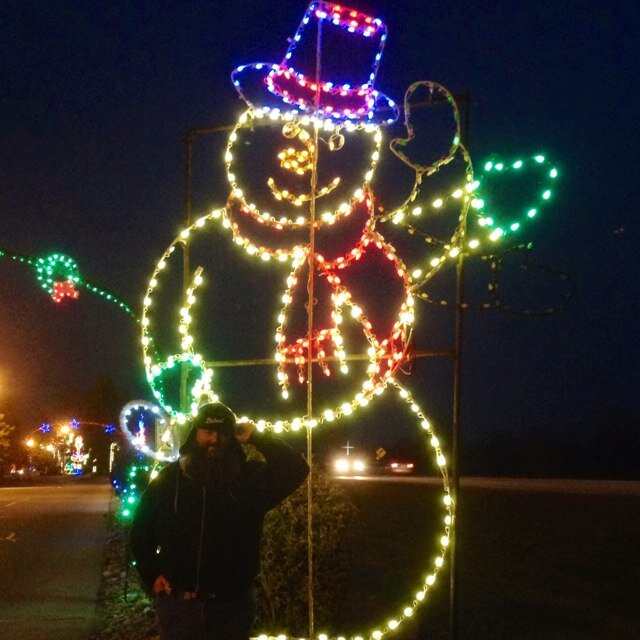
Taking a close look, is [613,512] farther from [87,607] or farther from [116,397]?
[116,397]

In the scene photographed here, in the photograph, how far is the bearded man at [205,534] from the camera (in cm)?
392

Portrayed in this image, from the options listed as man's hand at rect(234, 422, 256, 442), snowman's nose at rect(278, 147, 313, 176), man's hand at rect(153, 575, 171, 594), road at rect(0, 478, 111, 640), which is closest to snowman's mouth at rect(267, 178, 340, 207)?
snowman's nose at rect(278, 147, 313, 176)

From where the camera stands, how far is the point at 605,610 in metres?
10.1

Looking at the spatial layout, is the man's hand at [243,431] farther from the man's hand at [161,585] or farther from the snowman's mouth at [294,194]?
the snowman's mouth at [294,194]

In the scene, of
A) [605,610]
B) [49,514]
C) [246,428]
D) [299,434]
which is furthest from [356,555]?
[49,514]

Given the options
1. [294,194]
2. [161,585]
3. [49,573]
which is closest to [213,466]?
[161,585]

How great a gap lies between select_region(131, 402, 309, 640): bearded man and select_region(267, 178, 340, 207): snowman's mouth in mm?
2123

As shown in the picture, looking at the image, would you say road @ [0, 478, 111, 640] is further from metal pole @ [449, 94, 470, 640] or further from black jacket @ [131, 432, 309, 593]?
black jacket @ [131, 432, 309, 593]

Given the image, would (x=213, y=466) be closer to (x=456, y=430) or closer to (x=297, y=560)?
(x=456, y=430)

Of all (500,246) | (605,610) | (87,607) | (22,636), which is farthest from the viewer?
(605,610)

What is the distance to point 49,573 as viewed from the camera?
1176 centimetres

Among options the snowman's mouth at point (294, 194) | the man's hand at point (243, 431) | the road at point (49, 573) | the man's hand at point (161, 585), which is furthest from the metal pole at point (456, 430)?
the road at point (49, 573)

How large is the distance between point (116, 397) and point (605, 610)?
8285 cm

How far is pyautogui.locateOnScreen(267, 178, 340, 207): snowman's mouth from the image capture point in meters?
5.86
